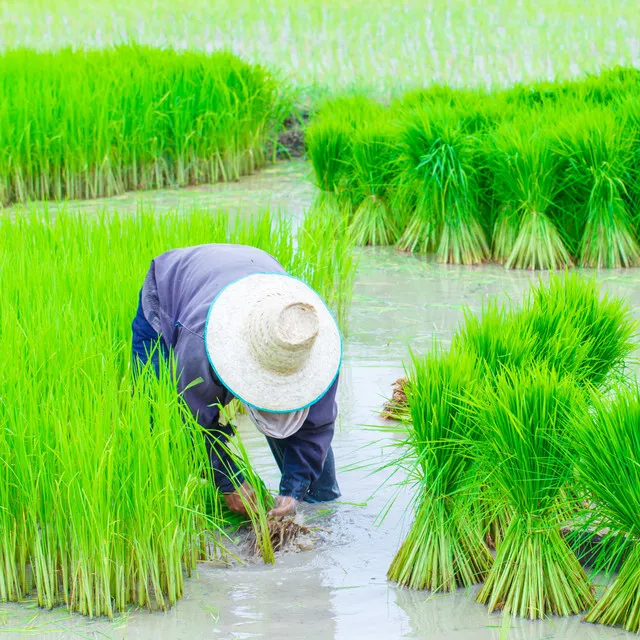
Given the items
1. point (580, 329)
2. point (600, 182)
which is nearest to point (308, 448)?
point (580, 329)

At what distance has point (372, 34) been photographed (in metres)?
10.8

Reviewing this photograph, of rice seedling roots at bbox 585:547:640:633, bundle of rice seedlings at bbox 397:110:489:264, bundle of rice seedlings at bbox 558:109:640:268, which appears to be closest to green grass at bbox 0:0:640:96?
bundle of rice seedlings at bbox 397:110:489:264

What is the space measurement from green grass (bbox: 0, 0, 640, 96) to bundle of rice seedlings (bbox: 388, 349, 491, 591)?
6528mm

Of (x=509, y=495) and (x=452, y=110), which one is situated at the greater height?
(x=452, y=110)

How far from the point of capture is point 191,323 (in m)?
2.66

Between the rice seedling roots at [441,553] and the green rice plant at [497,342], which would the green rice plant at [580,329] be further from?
the rice seedling roots at [441,553]

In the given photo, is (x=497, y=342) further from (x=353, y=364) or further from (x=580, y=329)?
(x=353, y=364)

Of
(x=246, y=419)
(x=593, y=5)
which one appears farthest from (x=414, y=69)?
(x=246, y=419)

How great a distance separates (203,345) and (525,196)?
11.2ft

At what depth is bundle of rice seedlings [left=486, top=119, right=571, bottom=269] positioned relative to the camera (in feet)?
18.1

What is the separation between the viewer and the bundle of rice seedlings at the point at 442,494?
2.60m

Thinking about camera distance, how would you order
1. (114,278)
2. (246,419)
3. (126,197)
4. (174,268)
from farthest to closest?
1. (126,197)
2. (246,419)
3. (114,278)
4. (174,268)

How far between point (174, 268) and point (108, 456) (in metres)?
0.82

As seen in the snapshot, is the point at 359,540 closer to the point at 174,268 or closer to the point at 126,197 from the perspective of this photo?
the point at 174,268
